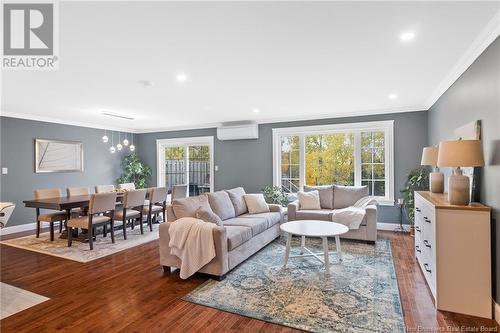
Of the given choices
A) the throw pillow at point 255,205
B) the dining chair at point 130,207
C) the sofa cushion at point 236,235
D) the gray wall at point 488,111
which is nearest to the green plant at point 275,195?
the throw pillow at point 255,205

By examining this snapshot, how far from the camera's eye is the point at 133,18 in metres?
2.05

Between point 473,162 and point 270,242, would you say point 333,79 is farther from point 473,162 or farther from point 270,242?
point 270,242

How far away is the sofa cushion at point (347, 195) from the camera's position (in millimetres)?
5078

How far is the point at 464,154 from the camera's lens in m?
2.42

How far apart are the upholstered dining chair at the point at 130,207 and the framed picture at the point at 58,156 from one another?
7.47 feet

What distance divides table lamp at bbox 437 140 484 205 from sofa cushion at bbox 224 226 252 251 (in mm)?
2286

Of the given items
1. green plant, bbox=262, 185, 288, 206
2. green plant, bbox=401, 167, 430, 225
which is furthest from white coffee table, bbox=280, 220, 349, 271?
green plant, bbox=262, 185, 288, 206

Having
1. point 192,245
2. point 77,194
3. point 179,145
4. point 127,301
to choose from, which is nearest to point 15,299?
point 127,301

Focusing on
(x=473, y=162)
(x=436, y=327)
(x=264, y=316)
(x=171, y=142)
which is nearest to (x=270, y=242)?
(x=264, y=316)

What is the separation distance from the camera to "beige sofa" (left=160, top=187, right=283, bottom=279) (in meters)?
3.11

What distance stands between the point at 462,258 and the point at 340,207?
109 inches

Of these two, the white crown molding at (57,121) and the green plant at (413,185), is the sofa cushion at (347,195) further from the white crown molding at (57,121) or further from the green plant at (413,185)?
the white crown molding at (57,121)

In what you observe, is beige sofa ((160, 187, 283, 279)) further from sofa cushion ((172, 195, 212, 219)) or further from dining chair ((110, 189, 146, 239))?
dining chair ((110, 189, 146, 239))

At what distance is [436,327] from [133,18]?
3437mm
